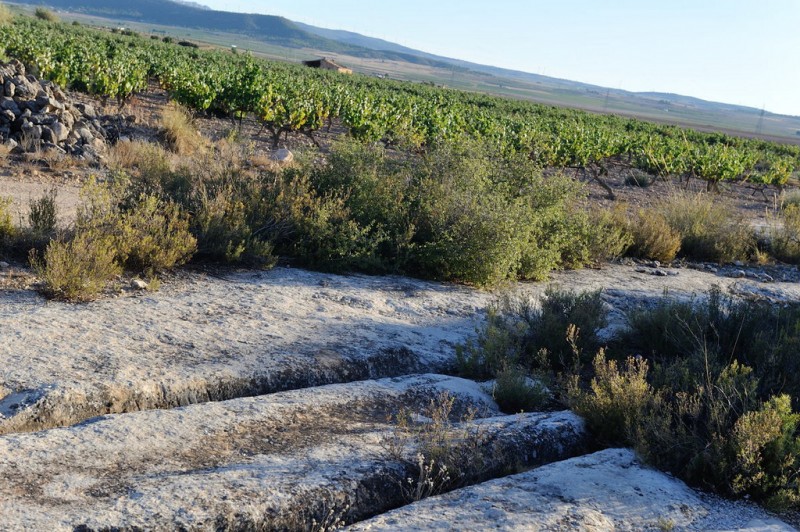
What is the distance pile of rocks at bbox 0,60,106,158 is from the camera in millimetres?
15117

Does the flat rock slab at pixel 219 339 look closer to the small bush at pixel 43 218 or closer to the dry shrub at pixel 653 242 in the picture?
the small bush at pixel 43 218

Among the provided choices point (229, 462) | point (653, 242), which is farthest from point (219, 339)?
point (653, 242)

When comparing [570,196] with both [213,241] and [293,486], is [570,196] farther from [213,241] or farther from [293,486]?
[293,486]

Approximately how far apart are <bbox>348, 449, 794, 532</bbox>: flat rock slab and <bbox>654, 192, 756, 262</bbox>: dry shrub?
9.75 metres

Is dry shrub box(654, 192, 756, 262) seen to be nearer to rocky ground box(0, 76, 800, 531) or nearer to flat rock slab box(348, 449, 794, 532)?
rocky ground box(0, 76, 800, 531)

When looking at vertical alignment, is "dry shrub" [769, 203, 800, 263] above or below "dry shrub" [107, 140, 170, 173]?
above

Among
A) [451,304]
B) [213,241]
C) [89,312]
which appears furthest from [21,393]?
[451,304]

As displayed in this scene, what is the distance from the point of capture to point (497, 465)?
16.6ft

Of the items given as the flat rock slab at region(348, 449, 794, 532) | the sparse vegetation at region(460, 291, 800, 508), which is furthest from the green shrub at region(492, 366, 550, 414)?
the flat rock slab at region(348, 449, 794, 532)

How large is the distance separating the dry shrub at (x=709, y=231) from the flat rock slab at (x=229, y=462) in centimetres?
923

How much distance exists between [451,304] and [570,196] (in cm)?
377

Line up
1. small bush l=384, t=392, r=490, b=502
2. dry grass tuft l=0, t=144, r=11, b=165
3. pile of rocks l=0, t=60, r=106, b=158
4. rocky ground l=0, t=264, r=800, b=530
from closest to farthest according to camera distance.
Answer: rocky ground l=0, t=264, r=800, b=530 → small bush l=384, t=392, r=490, b=502 → dry grass tuft l=0, t=144, r=11, b=165 → pile of rocks l=0, t=60, r=106, b=158

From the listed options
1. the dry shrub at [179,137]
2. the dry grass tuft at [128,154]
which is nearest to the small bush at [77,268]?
the dry grass tuft at [128,154]

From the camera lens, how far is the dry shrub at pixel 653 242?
13.2 m
